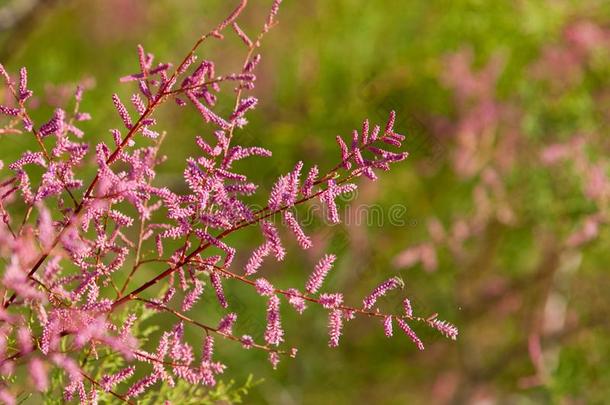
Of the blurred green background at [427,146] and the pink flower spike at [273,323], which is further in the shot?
the blurred green background at [427,146]

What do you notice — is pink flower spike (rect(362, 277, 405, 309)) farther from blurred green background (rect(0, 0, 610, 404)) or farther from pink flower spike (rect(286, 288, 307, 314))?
blurred green background (rect(0, 0, 610, 404))

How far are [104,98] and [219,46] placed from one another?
5.55ft

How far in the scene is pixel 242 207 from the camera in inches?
52.9

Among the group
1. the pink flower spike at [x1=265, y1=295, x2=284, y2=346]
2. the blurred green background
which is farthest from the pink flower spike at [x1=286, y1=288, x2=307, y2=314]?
the blurred green background

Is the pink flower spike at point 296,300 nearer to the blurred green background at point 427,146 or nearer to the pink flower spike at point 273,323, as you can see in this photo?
the pink flower spike at point 273,323

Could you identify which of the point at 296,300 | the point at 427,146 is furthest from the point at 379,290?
the point at 427,146

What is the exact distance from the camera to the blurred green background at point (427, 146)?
4301mm

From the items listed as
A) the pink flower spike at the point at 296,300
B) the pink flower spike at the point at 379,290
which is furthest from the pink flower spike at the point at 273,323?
the pink flower spike at the point at 379,290

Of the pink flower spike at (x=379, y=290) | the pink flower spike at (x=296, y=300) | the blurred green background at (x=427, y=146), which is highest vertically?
the blurred green background at (x=427, y=146)

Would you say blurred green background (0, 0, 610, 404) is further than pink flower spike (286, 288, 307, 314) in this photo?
Yes

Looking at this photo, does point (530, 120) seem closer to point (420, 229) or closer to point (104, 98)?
point (420, 229)

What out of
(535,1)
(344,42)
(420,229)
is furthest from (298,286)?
(535,1)

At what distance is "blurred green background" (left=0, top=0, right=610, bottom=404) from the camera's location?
4.30 meters

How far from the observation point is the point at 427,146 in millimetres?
4074
